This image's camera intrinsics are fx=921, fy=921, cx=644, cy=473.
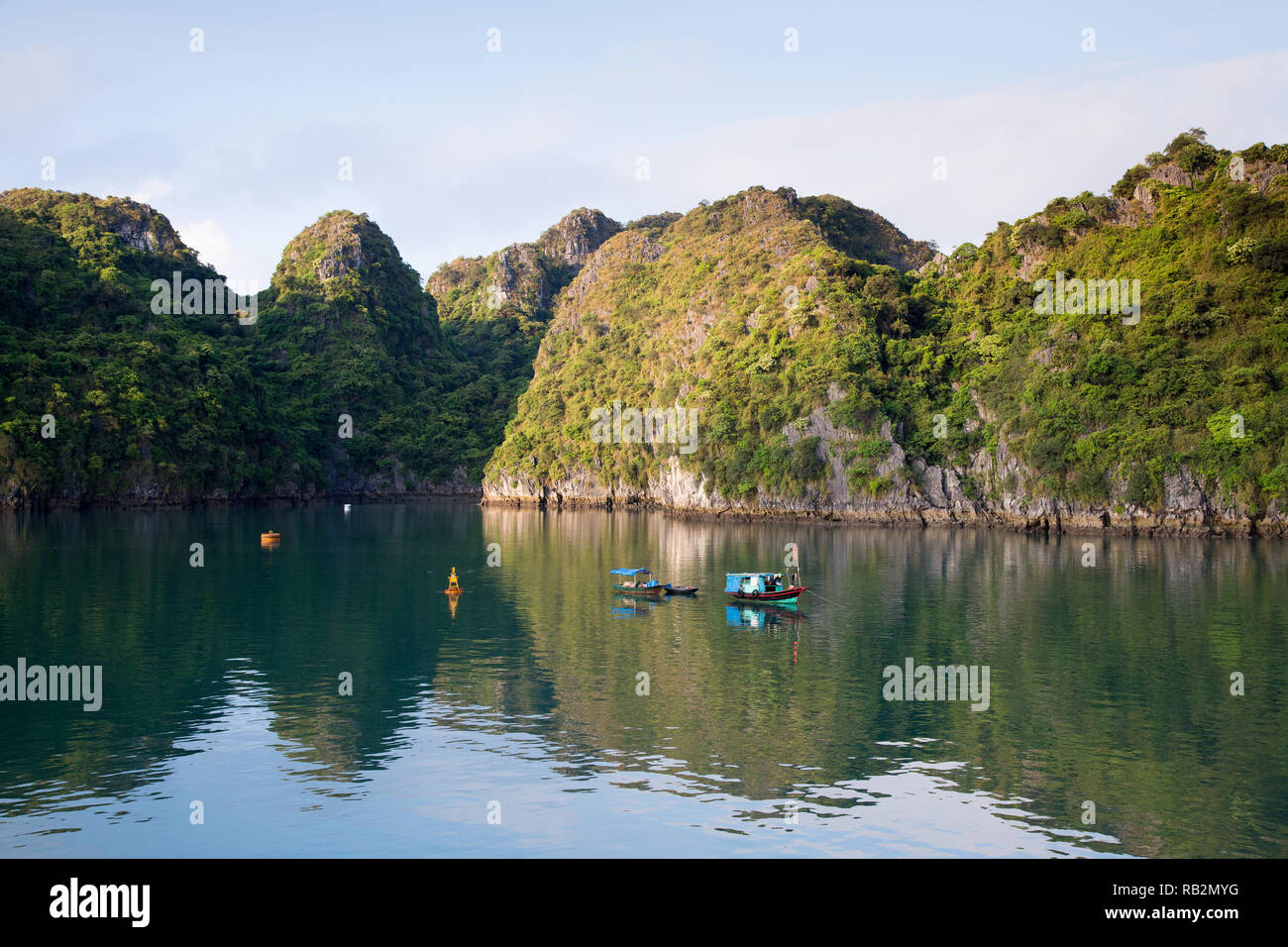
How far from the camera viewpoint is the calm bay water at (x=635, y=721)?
1527 centimetres

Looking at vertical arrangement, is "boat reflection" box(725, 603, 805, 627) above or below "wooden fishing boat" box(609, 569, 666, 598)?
below

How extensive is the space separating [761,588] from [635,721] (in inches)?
696

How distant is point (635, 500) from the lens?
12525 centimetres

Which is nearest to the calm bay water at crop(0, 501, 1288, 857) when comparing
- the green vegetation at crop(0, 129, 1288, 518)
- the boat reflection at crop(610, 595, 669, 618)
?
the boat reflection at crop(610, 595, 669, 618)

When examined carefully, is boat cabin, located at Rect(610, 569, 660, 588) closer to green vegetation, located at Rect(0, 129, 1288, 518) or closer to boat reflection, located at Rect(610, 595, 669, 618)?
boat reflection, located at Rect(610, 595, 669, 618)

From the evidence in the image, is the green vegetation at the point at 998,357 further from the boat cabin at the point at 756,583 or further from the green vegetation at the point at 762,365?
the boat cabin at the point at 756,583

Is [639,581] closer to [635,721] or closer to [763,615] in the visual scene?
[763,615]

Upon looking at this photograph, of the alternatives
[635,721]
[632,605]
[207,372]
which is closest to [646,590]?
[632,605]

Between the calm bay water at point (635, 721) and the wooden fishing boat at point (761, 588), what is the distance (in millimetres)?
941

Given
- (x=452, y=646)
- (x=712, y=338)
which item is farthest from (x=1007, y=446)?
(x=452, y=646)

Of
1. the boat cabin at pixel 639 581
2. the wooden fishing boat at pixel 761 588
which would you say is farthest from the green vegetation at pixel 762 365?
the boat cabin at pixel 639 581

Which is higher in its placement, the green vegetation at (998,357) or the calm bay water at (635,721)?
the green vegetation at (998,357)

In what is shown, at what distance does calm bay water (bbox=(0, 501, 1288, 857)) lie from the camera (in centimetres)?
1527

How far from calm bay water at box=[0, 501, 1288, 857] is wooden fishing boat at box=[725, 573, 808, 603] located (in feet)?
3.09
